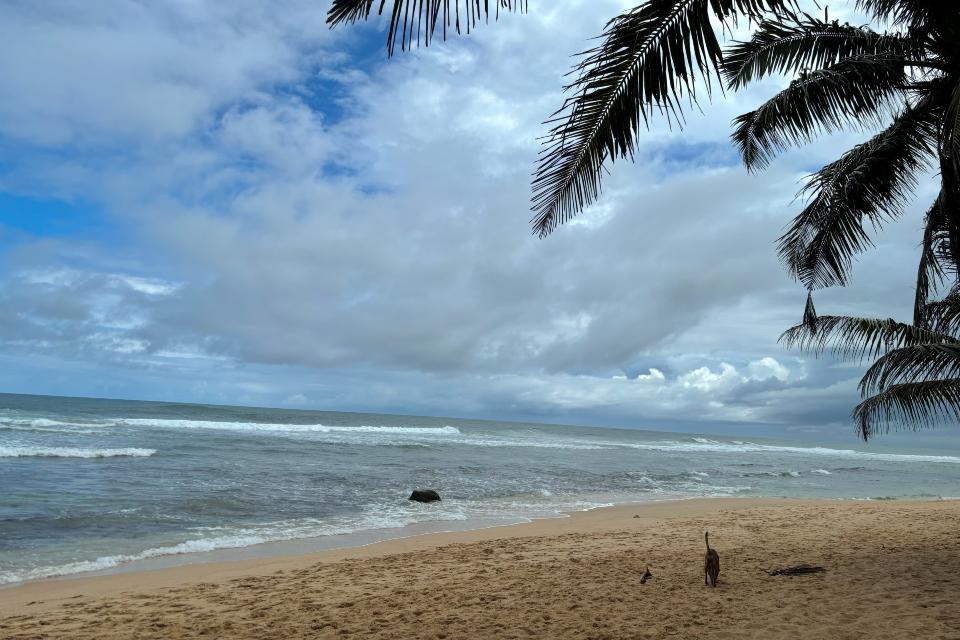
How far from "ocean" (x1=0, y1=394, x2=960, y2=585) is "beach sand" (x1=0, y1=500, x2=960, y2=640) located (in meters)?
1.62

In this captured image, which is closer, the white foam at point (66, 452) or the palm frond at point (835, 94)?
the palm frond at point (835, 94)

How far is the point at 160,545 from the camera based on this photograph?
9.33 metres

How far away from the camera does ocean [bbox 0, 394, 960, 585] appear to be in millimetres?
9586

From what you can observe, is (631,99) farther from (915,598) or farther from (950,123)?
(915,598)

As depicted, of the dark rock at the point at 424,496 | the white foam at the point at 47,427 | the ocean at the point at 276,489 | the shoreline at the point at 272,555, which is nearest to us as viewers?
the shoreline at the point at 272,555

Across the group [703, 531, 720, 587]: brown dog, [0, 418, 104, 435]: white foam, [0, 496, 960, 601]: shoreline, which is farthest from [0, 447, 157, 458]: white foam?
[703, 531, 720, 587]: brown dog

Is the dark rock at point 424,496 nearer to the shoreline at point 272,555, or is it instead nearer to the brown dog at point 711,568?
the shoreline at point 272,555

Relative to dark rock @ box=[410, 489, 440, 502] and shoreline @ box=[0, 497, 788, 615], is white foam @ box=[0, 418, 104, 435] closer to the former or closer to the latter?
dark rock @ box=[410, 489, 440, 502]

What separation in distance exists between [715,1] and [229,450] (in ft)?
80.3

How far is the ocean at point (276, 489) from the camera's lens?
959 cm

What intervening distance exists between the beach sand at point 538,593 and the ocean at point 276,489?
1620mm

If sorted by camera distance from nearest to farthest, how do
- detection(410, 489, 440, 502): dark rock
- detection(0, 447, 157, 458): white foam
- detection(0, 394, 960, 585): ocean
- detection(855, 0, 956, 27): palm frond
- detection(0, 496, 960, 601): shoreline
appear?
detection(855, 0, 956, 27): palm frond, detection(0, 496, 960, 601): shoreline, detection(0, 394, 960, 585): ocean, detection(410, 489, 440, 502): dark rock, detection(0, 447, 157, 458): white foam

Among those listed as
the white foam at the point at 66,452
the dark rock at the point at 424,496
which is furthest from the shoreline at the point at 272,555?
the white foam at the point at 66,452

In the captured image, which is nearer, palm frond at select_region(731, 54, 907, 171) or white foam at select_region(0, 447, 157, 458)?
palm frond at select_region(731, 54, 907, 171)
